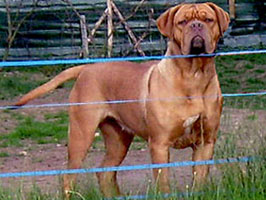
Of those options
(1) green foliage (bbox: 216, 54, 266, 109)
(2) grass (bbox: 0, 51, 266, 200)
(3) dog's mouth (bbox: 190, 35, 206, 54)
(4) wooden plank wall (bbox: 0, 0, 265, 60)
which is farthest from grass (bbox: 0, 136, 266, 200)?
(4) wooden plank wall (bbox: 0, 0, 265, 60)

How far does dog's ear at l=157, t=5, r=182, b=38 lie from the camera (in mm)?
5934

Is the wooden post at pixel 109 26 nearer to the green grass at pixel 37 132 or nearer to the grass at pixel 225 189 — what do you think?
the green grass at pixel 37 132

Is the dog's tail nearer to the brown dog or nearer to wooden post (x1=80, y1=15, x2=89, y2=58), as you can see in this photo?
the brown dog

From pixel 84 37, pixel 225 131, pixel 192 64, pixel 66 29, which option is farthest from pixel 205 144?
pixel 66 29

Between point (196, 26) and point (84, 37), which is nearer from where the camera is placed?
point (196, 26)

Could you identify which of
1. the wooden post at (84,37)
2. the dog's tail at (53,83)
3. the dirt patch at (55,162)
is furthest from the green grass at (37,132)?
the wooden post at (84,37)

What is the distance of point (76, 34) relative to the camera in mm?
15180

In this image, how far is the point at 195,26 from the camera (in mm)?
5719

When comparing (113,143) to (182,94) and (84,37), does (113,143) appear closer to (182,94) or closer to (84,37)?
(182,94)

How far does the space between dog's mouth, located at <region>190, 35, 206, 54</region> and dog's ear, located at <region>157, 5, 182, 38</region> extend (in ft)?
0.92

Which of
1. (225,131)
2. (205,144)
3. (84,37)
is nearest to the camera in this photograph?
(205,144)

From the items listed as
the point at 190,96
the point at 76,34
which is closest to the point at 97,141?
the point at 190,96

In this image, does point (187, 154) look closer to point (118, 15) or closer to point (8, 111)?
point (8, 111)

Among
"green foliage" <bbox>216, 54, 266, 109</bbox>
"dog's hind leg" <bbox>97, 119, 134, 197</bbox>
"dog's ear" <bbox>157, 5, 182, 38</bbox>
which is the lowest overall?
"green foliage" <bbox>216, 54, 266, 109</bbox>
